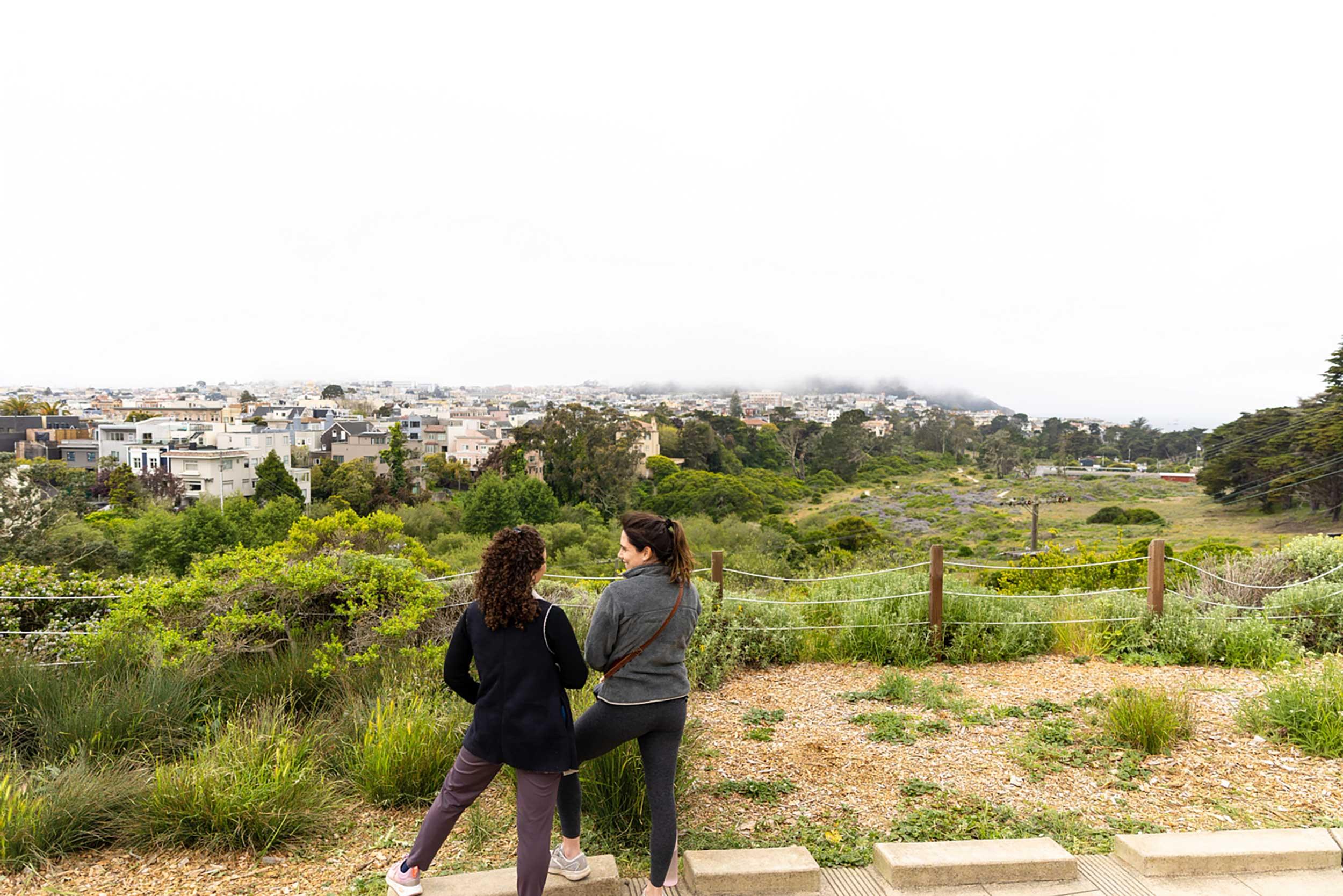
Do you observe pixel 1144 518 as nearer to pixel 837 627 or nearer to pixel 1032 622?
pixel 1032 622

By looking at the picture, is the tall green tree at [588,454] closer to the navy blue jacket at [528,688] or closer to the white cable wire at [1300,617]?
the white cable wire at [1300,617]

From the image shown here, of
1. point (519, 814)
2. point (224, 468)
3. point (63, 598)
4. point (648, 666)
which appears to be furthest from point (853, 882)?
point (224, 468)

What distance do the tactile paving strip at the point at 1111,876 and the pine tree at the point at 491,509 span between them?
46.1 meters

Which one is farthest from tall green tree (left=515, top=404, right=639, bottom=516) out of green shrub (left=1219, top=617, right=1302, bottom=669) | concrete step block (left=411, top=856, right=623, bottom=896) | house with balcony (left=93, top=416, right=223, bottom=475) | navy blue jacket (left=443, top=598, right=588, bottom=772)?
navy blue jacket (left=443, top=598, right=588, bottom=772)

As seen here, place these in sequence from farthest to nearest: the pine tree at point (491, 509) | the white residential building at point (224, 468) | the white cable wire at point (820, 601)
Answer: the white residential building at point (224, 468), the pine tree at point (491, 509), the white cable wire at point (820, 601)

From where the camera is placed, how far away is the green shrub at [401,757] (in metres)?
3.25

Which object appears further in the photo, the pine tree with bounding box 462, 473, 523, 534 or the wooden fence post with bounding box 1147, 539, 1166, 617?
the pine tree with bounding box 462, 473, 523, 534

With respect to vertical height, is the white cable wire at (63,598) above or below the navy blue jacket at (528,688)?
below

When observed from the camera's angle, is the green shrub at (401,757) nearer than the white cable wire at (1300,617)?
Yes

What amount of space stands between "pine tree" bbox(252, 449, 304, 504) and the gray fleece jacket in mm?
58266

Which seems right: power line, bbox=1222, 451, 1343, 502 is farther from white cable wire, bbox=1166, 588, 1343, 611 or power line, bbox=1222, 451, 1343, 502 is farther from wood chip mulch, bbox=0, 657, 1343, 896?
wood chip mulch, bbox=0, 657, 1343, 896

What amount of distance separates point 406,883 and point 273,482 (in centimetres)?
6089

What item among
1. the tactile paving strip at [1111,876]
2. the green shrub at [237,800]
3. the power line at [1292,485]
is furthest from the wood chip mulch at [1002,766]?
the power line at [1292,485]

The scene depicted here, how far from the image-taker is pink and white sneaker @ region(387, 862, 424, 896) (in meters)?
2.46
